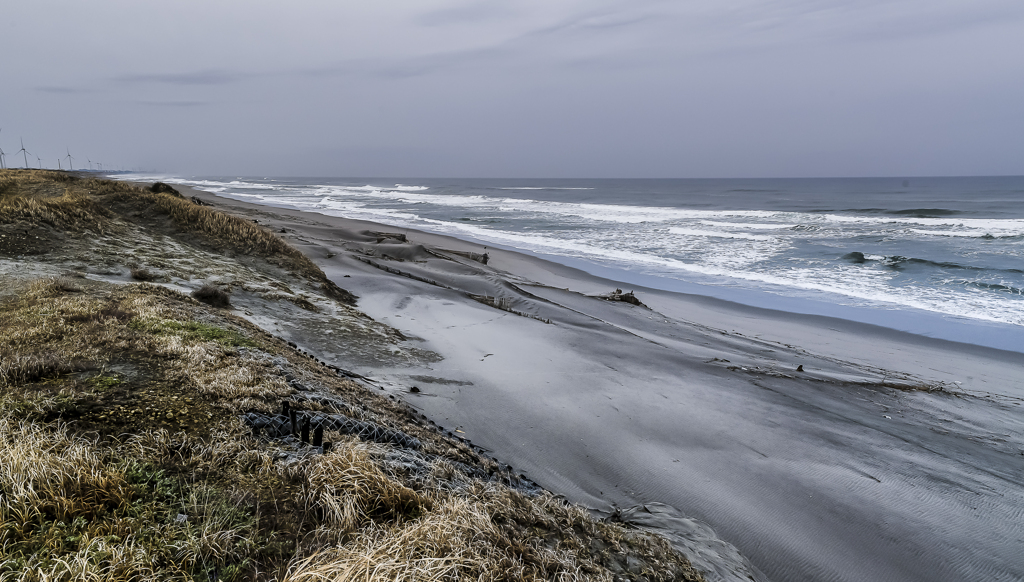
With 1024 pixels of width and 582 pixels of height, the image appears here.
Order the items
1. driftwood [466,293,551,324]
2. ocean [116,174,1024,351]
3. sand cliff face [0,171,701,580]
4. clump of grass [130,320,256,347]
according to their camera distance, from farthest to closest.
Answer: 1. ocean [116,174,1024,351]
2. driftwood [466,293,551,324]
3. clump of grass [130,320,256,347]
4. sand cliff face [0,171,701,580]

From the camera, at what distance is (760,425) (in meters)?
6.25

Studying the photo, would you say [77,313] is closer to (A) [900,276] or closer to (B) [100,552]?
(B) [100,552]

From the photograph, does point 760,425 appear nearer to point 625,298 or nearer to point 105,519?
point 105,519

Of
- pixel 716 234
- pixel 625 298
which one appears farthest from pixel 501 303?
pixel 716 234

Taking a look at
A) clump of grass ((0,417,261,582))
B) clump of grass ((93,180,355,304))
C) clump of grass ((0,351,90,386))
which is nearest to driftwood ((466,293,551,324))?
clump of grass ((93,180,355,304))

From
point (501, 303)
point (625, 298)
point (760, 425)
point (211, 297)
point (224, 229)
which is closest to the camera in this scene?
point (760, 425)

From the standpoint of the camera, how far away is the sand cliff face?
223 centimetres

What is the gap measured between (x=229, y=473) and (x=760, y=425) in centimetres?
614

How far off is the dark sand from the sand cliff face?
44.3 inches

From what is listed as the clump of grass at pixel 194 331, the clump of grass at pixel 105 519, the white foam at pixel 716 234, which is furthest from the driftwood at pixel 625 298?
the white foam at pixel 716 234

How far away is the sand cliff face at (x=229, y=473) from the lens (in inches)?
87.7

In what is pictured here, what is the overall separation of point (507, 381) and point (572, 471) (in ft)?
7.41

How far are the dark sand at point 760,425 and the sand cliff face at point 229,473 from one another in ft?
3.69

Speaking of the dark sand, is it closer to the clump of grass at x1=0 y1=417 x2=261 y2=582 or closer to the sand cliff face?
the sand cliff face
